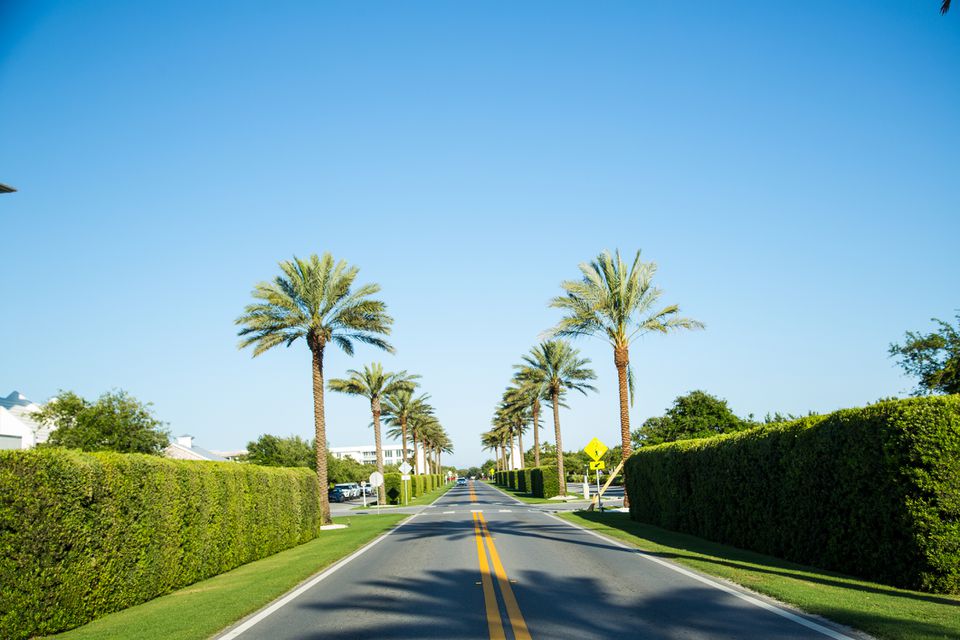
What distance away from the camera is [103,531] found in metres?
11.3

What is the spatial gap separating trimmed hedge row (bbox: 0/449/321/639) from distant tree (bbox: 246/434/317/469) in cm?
5522

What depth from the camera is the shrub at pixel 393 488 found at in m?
57.8

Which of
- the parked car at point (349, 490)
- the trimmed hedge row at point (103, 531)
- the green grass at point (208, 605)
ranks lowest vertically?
the parked car at point (349, 490)

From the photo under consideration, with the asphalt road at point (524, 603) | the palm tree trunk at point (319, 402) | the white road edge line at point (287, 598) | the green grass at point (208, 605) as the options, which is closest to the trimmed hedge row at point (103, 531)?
the green grass at point (208, 605)

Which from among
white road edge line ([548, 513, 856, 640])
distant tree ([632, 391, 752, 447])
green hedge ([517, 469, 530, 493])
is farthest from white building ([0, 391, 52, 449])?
distant tree ([632, 391, 752, 447])

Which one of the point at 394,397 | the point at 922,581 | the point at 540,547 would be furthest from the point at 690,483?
the point at 394,397

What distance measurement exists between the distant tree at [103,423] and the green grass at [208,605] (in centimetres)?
2869

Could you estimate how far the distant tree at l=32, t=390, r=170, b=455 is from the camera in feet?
135

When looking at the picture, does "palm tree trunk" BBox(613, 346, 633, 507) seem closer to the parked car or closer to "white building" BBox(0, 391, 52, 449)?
"white building" BBox(0, 391, 52, 449)

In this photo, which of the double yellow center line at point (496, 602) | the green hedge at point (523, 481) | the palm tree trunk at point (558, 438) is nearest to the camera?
the double yellow center line at point (496, 602)

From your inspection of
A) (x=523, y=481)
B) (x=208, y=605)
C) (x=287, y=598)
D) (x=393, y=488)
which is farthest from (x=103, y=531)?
(x=523, y=481)

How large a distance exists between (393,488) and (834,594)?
50798 millimetres

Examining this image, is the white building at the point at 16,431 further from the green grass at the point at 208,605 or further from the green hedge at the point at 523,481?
the green hedge at the point at 523,481

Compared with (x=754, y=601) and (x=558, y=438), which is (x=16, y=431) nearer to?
(x=558, y=438)
